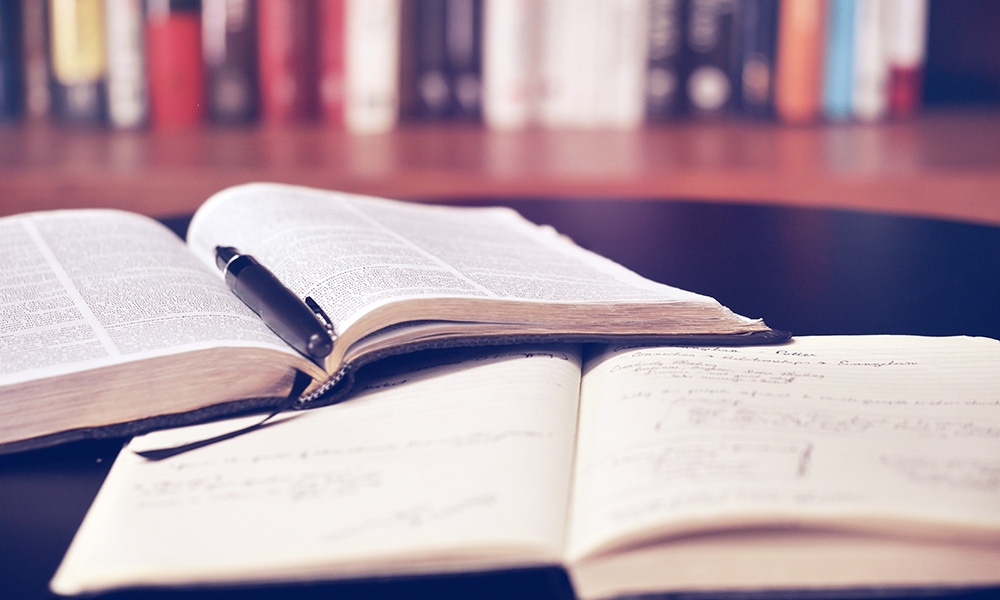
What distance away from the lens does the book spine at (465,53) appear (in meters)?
1.36

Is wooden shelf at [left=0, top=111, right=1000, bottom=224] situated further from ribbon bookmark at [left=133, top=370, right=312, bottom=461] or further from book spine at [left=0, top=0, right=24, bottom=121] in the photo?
ribbon bookmark at [left=133, top=370, right=312, bottom=461]

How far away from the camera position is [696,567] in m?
0.31

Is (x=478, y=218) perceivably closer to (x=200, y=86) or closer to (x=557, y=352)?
(x=557, y=352)

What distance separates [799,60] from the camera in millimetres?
1361

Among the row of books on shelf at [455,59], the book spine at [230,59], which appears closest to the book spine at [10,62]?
the row of books on shelf at [455,59]

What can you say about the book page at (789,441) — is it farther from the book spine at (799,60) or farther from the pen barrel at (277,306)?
the book spine at (799,60)

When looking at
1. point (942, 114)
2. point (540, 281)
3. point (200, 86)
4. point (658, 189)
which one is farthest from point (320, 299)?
point (942, 114)

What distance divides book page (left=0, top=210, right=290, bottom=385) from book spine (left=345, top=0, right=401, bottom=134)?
Answer: 752 millimetres

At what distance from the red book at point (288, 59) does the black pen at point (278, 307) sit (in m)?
0.88

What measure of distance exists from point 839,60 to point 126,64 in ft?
3.37

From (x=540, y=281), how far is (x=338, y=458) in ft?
0.62

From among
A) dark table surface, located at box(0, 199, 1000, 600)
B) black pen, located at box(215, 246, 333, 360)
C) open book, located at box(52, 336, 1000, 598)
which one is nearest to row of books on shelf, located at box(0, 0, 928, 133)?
dark table surface, located at box(0, 199, 1000, 600)

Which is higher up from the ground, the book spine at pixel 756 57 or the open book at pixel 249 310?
the book spine at pixel 756 57

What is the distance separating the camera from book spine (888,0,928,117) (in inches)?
53.4
